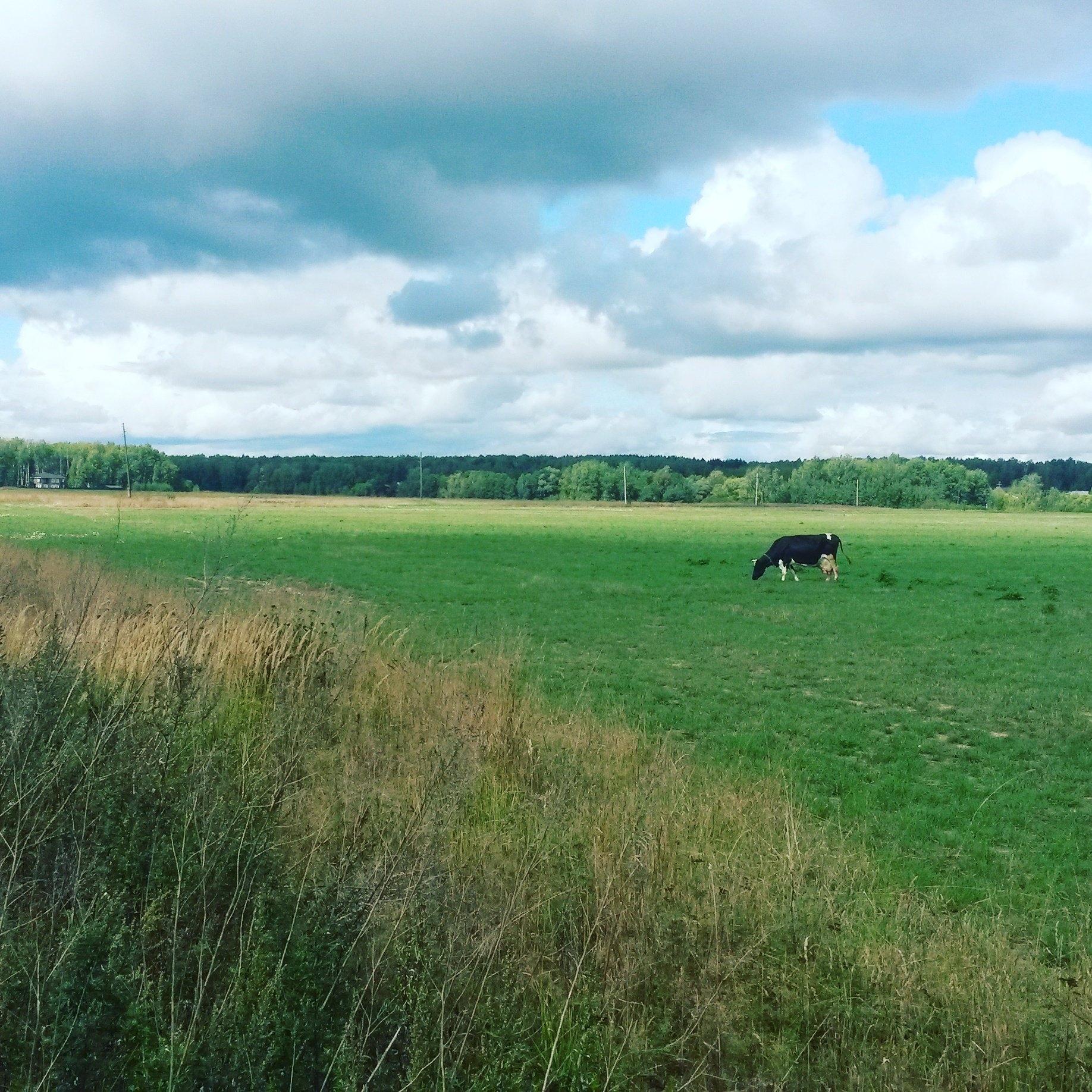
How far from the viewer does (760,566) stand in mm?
30953

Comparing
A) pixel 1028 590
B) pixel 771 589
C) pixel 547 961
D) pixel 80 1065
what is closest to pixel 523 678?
pixel 547 961

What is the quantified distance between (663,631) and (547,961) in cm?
1465

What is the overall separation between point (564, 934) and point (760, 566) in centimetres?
2677

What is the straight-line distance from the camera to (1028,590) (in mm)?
27453

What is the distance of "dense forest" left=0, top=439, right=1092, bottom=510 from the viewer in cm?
15725

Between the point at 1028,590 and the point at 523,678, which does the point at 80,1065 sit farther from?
the point at 1028,590

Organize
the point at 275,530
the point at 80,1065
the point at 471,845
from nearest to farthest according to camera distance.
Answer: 1. the point at 80,1065
2. the point at 471,845
3. the point at 275,530

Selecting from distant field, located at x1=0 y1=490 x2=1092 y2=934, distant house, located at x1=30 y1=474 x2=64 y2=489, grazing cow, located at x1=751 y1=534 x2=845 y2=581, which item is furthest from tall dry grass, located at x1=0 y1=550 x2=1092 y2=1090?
distant house, located at x1=30 y1=474 x2=64 y2=489

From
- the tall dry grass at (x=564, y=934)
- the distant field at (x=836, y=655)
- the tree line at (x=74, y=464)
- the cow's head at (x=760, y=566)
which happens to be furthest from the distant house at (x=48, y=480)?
the tall dry grass at (x=564, y=934)

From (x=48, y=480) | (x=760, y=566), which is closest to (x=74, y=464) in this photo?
(x=48, y=480)

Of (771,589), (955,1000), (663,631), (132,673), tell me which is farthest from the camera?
(771,589)

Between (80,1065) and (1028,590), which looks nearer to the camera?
(80,1065)

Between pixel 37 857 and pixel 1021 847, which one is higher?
pixel 37 857

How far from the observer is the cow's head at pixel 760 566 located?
3055cm
